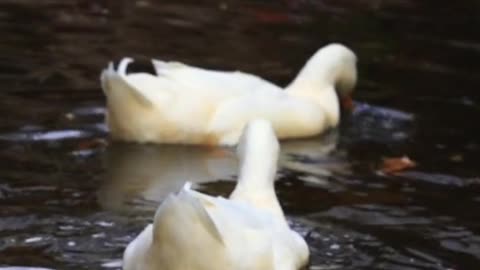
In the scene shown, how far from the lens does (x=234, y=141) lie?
645 centimetres

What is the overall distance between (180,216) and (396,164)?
241 centimetres

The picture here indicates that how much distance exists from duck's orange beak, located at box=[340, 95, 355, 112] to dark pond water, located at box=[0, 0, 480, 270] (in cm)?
5

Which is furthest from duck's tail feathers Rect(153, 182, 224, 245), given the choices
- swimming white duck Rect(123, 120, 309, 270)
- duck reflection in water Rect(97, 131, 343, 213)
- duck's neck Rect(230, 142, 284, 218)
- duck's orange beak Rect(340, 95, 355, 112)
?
duck's orange beak Rect(340, 95, 355, 112)

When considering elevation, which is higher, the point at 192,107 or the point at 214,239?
the point at 214,239

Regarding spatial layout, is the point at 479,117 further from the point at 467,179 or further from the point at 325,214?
the point at 325,214

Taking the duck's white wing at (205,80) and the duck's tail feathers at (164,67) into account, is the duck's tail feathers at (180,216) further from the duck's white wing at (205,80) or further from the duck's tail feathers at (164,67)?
the duck's tail feathers at (164,67)

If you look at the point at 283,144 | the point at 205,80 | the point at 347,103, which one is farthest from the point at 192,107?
the point at 347,103

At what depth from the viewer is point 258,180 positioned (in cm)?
493

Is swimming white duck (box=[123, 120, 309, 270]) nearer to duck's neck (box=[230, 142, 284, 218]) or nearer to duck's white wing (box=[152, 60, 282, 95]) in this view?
duck's neck (box=[230, 142, 284, 218])

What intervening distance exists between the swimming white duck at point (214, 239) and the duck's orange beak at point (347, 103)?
8.40 feet

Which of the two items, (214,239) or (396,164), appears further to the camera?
(396,164)

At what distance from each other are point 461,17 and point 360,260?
5.74 metres

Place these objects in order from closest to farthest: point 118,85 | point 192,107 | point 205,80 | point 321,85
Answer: point 118,85 → point 192,107 → point 205,80 → point 321,85

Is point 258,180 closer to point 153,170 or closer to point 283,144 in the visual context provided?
point 153,170
